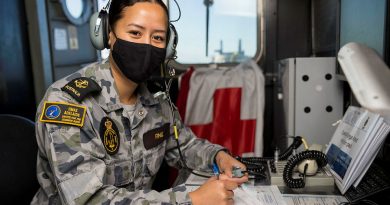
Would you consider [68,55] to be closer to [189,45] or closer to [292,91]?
[189,45]

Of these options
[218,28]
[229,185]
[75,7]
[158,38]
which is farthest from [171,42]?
[75,7]

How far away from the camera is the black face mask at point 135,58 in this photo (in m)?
1.11

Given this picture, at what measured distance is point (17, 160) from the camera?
112cm

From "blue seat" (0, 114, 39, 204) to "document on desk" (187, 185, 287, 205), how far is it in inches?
21.9

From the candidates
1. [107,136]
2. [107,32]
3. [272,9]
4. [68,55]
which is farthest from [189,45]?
[107,136]

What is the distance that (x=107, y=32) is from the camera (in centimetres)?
115

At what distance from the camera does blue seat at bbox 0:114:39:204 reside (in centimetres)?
107

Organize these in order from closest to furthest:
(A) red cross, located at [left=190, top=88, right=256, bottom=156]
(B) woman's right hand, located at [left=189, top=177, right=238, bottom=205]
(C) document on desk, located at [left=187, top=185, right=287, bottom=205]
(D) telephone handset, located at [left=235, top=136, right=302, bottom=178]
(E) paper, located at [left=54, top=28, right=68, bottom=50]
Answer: (B) woman's right hand, located at [left=189, top=177, right=238, bottom=205] < (C) document on desk, located at [left=187, top=185, right=287, bottom=205] < (D) telephone handset, located at [left=235, top=136, right=302, bottom=178] < (A) red cross, located at [left=190, top=88, right=256, bottom=156] < (E) paper, located at [left=54, top=28, right=68, bottom=50]

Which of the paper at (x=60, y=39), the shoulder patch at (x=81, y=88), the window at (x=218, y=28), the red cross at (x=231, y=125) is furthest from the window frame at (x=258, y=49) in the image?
the shoulder patch at (x=81, y=88)

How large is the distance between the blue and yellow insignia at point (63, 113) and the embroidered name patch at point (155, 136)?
0.30 metres

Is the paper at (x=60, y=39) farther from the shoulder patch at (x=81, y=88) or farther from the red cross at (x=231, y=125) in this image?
the shoulder patch at (x=81, y=88)

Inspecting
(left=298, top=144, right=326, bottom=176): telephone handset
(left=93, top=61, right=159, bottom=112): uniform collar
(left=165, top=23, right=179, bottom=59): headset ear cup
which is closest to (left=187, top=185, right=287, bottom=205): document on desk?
(left=298, top=144, right=326, bottom=176): telephone handset

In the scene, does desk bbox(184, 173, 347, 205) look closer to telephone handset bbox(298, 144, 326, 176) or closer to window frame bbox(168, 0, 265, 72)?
telephone handset bbox(298, 144, 326, 176)

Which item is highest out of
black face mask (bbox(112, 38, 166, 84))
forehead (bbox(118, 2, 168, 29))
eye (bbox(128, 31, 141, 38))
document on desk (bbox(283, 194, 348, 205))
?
forehead (bbox(118, 2, 168, 29))
